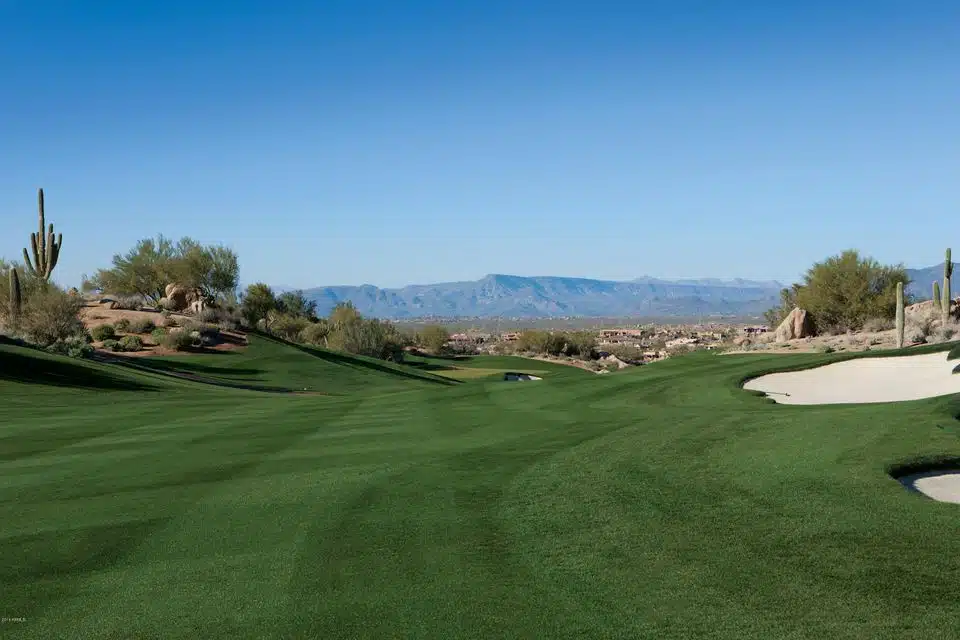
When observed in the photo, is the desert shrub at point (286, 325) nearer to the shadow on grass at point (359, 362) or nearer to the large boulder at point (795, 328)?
the shadow on grass at point (359, 362)

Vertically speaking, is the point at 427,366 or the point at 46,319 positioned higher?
the point at 46,319

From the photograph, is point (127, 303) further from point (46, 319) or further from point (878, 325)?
point (878, 325)

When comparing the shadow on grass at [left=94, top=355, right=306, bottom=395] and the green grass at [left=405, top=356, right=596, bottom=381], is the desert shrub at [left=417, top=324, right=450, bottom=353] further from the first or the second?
the shadow on grass at [left=94, top=355, right=306, bottom=395]

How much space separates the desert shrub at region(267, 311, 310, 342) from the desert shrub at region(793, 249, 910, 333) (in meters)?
42.5

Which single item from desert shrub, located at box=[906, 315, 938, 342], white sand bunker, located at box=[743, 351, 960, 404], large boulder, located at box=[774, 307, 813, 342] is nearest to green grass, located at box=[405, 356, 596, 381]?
large boulder, located at box=[774, 307, 813, 342]

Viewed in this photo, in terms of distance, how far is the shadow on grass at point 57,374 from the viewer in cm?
2752

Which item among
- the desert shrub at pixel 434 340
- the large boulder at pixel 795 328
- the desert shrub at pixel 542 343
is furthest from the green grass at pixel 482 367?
the large boulder at pixel 795 328

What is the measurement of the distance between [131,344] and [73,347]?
23.3ft

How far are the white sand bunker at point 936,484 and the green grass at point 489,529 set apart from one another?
0.90ft

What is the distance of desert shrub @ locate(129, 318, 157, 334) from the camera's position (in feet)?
165

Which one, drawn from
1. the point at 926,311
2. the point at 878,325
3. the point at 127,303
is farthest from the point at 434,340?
the point at 926,311

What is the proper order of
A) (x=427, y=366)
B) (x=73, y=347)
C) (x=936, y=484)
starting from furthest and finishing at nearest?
(x=427, y=366), (x=73, y=347), (x=936, y=484)

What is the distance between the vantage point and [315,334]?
7288 centimetres

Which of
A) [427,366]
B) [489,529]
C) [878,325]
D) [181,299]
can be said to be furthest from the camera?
[427,366]
